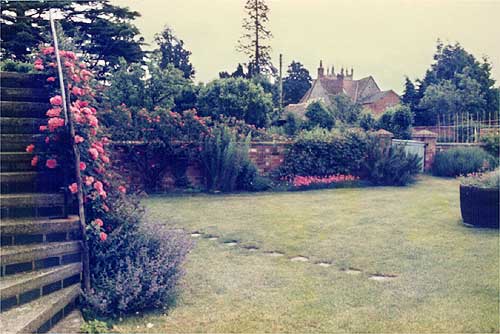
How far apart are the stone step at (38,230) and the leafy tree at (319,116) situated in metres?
12.9

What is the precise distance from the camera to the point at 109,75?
1119 centimetres

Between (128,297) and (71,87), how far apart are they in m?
1.68

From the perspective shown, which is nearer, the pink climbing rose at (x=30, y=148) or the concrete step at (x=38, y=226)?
the concrete step at (x=38, y=226)

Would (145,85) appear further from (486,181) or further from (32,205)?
(32,205)

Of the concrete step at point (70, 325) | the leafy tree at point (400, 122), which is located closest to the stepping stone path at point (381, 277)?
the concrete step at point (70, 325)

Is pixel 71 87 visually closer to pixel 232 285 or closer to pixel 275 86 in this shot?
pixel 232 285

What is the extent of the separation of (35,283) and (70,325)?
33 centimetres

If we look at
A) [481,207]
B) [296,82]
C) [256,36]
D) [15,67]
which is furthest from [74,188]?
[296,82]

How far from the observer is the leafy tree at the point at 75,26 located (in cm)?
764

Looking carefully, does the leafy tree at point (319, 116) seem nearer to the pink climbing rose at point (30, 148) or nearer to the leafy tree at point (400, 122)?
the leafy tree at point (400, 122)

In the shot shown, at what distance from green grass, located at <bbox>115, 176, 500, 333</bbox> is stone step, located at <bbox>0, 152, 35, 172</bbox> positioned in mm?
1454

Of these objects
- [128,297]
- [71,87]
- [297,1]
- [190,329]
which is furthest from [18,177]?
[297,1]

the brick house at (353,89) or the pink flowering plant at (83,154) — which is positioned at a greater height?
the brick house at (353,89)

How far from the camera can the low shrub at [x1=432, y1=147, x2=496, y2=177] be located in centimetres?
1169
